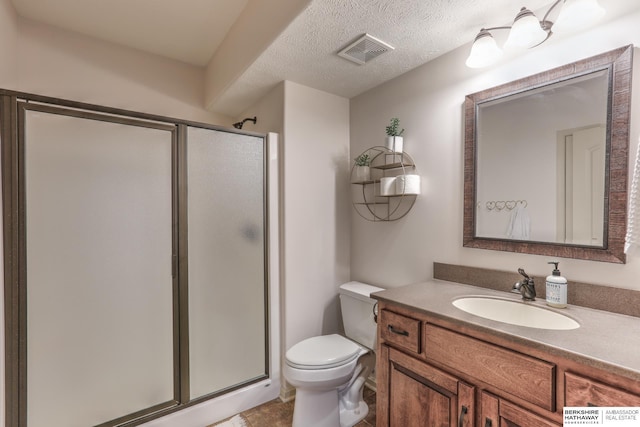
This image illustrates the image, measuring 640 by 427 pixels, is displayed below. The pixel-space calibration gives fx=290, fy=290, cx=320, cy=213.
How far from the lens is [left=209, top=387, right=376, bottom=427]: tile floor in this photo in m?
1.79

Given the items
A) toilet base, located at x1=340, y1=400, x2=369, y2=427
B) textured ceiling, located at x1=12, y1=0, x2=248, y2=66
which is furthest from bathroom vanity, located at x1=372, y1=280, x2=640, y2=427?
textured ceiling, located at x1=12, y1=0, x2=248, y2=66

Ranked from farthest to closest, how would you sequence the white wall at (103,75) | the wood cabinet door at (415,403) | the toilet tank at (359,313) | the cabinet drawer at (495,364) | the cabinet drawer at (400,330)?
the white wall at (103,75) → the toilet tank at (359,313) → the cabinet drawer at (400,330) → the wood cabinet door at (415,403) → the cabinet drawer at (495,364)

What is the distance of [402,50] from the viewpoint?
1662mm

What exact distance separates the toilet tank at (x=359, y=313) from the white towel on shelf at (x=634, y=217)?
1216 millimetres

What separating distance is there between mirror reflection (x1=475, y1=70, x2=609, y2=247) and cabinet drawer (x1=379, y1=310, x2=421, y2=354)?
66 centimetres

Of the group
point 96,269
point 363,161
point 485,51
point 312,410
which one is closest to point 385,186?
point 363,161

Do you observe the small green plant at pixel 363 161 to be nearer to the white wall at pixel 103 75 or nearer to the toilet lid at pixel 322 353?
the toilet lid at pixel 322 353

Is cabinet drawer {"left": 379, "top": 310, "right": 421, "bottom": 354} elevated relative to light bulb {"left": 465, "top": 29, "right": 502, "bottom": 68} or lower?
lower

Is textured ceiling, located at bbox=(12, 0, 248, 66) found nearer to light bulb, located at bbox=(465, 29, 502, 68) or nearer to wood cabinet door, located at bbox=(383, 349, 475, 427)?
light bulb, located at bbox=(465, 29, 502, 68)

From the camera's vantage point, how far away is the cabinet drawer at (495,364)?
0.89 m

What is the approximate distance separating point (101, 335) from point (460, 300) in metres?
1.84

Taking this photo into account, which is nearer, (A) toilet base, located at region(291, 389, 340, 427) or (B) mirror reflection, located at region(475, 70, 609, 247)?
(B) mirror reflection, located at region(475, 70, 609, 247)

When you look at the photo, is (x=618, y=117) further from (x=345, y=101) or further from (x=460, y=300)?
(x=345, y=101)

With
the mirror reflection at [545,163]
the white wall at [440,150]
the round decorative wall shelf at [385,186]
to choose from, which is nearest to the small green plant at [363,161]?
the round decorative wall shelf at [385,186]
